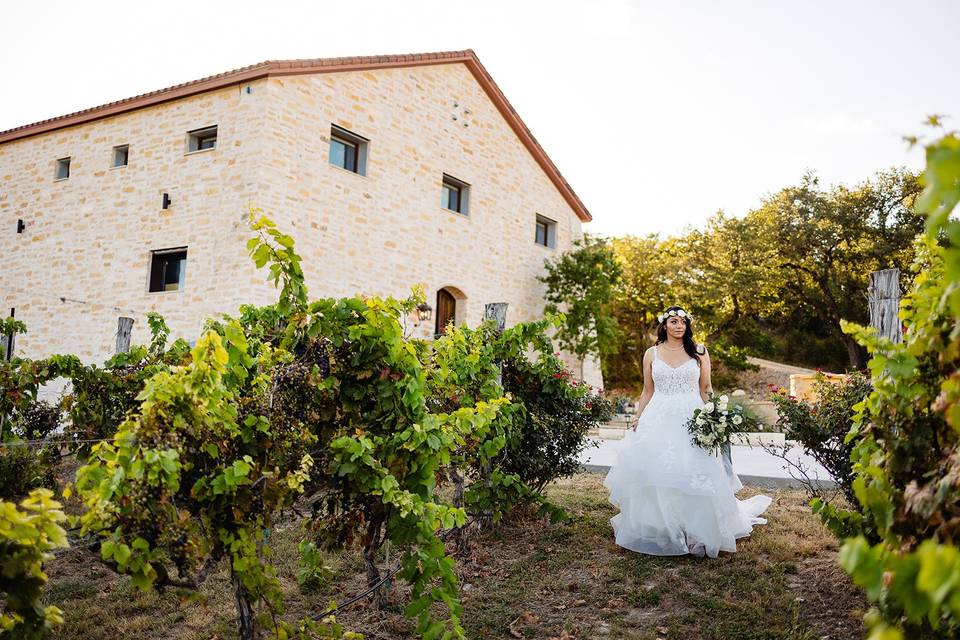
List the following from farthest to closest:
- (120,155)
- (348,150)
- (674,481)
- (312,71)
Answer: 1. (120,155)
2. (348,150)
3. (312,71)
4. (674,481)

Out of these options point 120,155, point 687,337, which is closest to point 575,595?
point 687,337

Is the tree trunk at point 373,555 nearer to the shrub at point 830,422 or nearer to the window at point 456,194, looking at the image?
the shrub at point 830,422

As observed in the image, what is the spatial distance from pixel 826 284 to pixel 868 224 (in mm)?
2387

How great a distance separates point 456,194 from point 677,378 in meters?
10.8

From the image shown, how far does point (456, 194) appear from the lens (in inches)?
602

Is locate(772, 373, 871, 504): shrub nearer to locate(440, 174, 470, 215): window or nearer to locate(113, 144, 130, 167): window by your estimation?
locate(440, 174, 470, 215): window

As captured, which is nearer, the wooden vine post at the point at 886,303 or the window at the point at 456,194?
the wooden vine post at the point at 886,303

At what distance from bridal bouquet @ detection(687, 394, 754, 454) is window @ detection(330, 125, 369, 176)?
9.59m

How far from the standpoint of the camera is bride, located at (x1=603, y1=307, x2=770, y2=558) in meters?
4.61

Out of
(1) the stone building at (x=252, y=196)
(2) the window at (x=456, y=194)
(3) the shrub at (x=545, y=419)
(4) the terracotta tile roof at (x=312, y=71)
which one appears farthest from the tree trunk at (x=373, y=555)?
(2) the window at (x=456, y=194)

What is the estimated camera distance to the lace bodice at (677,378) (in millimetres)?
5230

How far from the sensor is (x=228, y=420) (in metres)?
2.40

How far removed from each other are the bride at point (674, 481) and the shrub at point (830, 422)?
1.94 ft

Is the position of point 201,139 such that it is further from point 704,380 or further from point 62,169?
point 704,380
